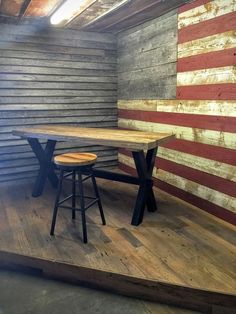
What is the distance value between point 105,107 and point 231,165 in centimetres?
235

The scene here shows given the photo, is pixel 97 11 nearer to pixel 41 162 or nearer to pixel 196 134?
pixel 196 134

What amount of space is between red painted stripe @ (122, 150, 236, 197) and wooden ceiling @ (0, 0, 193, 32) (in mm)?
1738

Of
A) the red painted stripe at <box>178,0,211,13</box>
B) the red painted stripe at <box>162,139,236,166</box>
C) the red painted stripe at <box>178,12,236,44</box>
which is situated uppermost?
the red painted stripe at <box>178,0,211,13</box>

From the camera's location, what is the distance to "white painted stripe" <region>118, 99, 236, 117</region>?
2615 millimetres

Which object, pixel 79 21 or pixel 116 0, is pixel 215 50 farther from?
pixel 79 21

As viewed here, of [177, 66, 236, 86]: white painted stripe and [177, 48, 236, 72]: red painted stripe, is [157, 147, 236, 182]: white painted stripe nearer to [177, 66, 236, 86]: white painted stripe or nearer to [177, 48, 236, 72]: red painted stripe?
[177, 66, 236, 86]: white painted stripe

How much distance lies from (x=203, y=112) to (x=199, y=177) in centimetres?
69

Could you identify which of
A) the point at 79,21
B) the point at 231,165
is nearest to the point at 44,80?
the point at 79,21

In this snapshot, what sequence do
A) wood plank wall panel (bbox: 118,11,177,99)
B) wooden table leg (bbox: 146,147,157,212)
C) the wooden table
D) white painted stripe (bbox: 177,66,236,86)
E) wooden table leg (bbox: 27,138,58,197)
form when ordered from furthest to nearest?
wooden table leg (bbox: 27,138,58,197) → wood plank wall panel (bbox: 118,11,177,99) → wooden table leg (bbox: 146,147,157,212) → white painted stripe (bbox: 177,66,236,86) → the wooden table

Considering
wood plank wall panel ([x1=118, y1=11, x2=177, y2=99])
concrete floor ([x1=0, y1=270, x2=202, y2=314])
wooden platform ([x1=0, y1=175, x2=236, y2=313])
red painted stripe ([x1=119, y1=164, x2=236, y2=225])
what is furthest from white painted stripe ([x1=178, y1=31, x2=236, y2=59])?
concrete floor ([x1=0, y1=270, x2=202, y2=314])

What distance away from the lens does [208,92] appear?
279cm

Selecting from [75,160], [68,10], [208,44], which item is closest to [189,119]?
[208,44]

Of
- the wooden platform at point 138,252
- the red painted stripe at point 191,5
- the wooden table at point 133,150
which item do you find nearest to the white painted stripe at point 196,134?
the wooden table at point 133,150

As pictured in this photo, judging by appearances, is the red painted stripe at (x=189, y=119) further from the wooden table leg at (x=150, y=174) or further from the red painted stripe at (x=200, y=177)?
the wooden table leg at (x=150, y=174)
